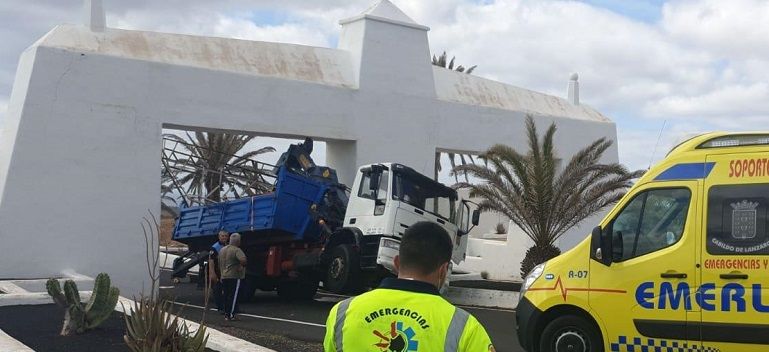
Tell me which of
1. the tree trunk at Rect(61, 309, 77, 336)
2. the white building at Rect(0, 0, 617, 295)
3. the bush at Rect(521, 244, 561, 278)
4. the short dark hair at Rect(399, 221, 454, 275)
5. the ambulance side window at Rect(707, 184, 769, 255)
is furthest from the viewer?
the bush at Rect(521, 244, 561, 278)

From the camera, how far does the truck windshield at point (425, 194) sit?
1551 centimetres

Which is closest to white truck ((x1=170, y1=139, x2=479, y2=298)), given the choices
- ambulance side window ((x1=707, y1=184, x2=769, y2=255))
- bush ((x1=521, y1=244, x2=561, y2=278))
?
bush ((x1=521, y1=244, x2=561, y2=278))

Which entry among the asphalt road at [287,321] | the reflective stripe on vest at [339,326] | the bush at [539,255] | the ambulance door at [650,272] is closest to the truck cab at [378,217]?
the asphalt road at [287,321]

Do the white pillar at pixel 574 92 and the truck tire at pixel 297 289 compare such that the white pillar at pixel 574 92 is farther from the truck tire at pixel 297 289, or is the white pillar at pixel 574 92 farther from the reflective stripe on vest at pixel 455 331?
the reflective stripe on vest at pixel 455 331

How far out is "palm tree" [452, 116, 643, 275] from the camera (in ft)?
58.7

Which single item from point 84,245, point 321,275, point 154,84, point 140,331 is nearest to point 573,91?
point 321,275

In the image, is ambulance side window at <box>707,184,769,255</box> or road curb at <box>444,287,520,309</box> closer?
ambulance side window at <box>707,184,769,255</box>

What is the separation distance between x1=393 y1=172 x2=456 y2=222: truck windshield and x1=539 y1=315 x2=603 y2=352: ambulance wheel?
22.2 feet

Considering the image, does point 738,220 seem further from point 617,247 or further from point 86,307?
point 86,307

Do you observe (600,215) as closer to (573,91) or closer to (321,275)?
(573,91)

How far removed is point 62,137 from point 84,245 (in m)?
2.03

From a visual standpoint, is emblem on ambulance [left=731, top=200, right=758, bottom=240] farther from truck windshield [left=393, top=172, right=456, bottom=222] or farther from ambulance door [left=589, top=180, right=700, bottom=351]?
truck windshield [left=393, top=172, right=456, bottom=222]

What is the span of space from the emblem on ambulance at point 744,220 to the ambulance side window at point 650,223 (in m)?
0.43

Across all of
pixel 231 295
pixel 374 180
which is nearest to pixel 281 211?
pixel 374 180
